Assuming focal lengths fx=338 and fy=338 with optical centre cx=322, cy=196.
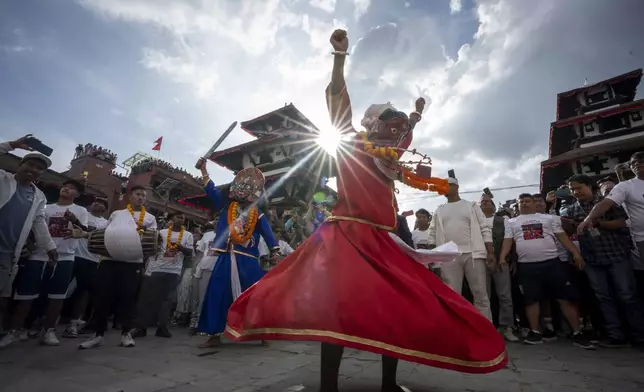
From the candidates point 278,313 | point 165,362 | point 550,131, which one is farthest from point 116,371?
point 550,131

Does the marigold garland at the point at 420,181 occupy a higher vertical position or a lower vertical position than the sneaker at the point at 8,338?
higher

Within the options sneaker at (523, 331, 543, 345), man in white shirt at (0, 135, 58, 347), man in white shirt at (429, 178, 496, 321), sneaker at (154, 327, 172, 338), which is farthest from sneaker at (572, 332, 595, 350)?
man in white shirt at (0, 135, 58, 347)

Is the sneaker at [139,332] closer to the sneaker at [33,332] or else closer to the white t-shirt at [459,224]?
the sneaker at [33,332]

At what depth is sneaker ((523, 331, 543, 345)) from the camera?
4.52m

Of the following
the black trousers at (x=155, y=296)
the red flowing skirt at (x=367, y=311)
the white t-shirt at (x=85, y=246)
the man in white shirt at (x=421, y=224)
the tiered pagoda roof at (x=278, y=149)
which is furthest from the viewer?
the tiered pagoda roof at (x=278, y=149)

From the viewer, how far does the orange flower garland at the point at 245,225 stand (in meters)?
4.73

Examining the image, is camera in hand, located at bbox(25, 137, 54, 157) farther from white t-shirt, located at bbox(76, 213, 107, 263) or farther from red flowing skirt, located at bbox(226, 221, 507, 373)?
red flowing skirt, located at bbox(226, 221, 507, 373)

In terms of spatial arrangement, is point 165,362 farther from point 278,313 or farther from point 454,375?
point 454,375

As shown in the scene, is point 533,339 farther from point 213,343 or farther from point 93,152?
point 93,152

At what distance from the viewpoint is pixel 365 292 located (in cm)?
171

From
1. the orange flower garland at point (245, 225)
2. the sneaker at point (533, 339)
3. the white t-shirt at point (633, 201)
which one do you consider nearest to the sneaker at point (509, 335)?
the sneaker at point (533, 339)

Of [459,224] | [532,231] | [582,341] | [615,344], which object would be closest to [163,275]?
[459,224]

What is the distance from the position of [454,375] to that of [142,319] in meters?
5.03

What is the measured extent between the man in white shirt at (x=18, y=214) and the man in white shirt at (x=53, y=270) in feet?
0.72
